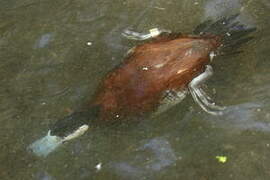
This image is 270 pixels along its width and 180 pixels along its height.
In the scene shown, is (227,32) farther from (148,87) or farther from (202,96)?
(148,87)

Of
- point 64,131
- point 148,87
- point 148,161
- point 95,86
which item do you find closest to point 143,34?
point 95,86

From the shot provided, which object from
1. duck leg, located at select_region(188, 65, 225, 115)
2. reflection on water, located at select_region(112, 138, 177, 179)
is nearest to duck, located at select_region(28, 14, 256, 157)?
duck leg, located at select_region(188, 65, 225, 115)

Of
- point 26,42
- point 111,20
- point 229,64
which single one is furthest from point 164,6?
point 26,42

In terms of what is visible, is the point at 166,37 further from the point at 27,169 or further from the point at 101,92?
the point at 27,169

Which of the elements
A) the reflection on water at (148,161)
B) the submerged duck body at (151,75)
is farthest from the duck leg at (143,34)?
the reflection on water at (148,161)

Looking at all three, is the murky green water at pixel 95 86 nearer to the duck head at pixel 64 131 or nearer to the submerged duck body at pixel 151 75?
the duck head at pixel 64 131

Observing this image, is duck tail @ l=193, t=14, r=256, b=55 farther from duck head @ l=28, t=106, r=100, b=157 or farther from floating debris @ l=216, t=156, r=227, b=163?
duck head @ l=28, t=106, r=100, b=157
